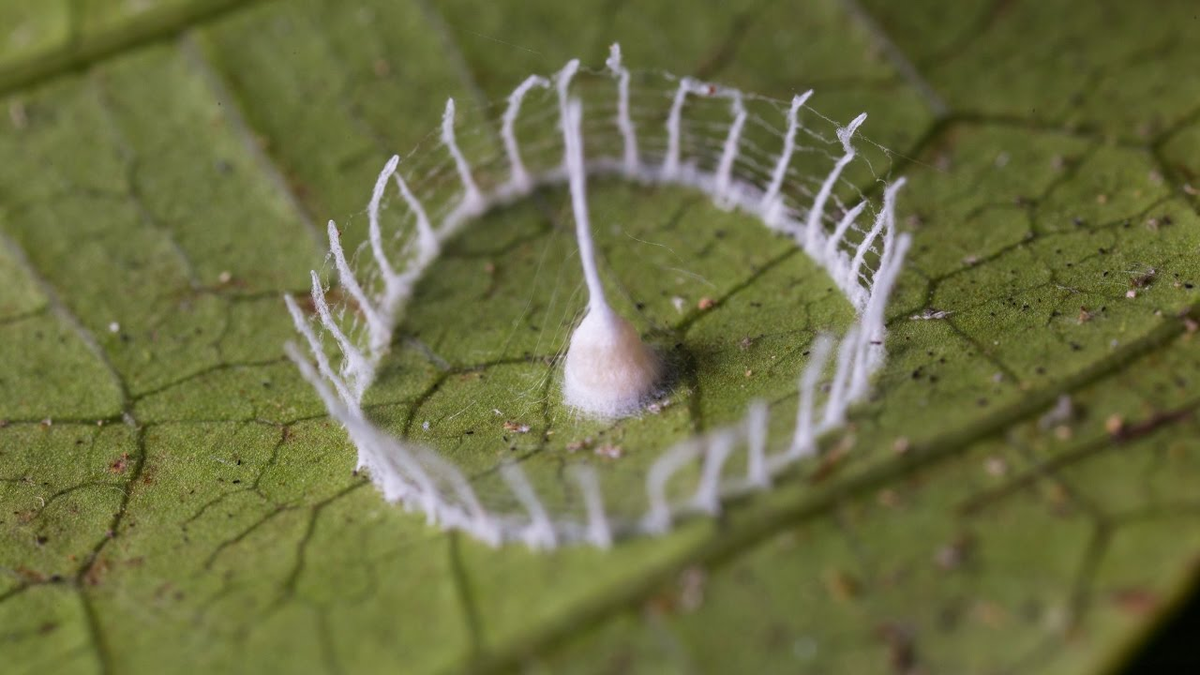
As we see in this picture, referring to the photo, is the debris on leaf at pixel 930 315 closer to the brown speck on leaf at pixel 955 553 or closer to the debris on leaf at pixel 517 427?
the brown speck on leaf at pixel 955 553

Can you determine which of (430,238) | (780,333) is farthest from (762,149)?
(430,238)

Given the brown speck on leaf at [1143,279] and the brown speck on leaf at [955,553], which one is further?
the brown speck on leaf at [1143,279]

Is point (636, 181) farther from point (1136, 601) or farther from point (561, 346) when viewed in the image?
point (1136, 601)

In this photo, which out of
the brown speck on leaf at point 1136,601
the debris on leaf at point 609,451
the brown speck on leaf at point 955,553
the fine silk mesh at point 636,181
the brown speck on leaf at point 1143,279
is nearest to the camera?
the brown speck on leaf at point 1136,601

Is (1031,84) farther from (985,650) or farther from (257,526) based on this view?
(257,526)

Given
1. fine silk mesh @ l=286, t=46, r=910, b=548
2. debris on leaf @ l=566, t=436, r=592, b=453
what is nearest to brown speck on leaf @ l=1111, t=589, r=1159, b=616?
fine silk mesh @ l=286, t=46, r=910, b=548

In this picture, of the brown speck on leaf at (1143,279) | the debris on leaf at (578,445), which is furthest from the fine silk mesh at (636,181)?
the brown speck on leaf at (1143,279)

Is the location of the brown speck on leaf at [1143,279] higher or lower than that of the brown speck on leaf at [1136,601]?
higher

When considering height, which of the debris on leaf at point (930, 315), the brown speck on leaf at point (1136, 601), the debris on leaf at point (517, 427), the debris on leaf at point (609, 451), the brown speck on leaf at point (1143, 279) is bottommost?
the brown speck on leaf at point (1136, 601)
